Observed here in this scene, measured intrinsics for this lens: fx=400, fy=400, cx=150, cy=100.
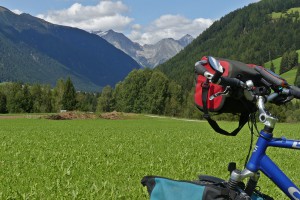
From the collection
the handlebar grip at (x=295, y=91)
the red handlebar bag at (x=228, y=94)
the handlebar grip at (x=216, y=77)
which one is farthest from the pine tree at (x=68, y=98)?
the handlebar grip at (x=295, y=91)

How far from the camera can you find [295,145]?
351 centimetres

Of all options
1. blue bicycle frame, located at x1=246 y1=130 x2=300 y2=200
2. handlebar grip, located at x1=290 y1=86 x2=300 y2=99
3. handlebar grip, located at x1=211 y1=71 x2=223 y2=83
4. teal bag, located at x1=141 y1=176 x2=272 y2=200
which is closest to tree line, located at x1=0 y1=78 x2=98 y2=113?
teal bag, located at x1=141 y1=176 x2=272 y2=200

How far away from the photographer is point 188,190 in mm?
3686

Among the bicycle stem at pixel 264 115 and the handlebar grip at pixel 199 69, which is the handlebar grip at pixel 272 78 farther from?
the handlebar grip at pixel 199 69

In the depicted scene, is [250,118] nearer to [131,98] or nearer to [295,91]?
[295,91]

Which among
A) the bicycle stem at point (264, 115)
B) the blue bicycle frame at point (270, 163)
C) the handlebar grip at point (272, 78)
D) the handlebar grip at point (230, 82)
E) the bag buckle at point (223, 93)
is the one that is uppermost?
the handlebar grip at point (272, 78)

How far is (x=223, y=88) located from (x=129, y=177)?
25.3 feet

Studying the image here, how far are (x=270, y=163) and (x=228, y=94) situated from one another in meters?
0.73

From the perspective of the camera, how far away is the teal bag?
3.47 m

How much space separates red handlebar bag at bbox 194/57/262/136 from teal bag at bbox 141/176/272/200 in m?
0.53

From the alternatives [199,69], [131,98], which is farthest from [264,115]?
[131,98]

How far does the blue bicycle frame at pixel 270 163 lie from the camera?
352 cm

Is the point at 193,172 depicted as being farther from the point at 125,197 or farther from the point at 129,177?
A: the point at 125,197

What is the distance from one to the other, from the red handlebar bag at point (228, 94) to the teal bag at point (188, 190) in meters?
0.53
